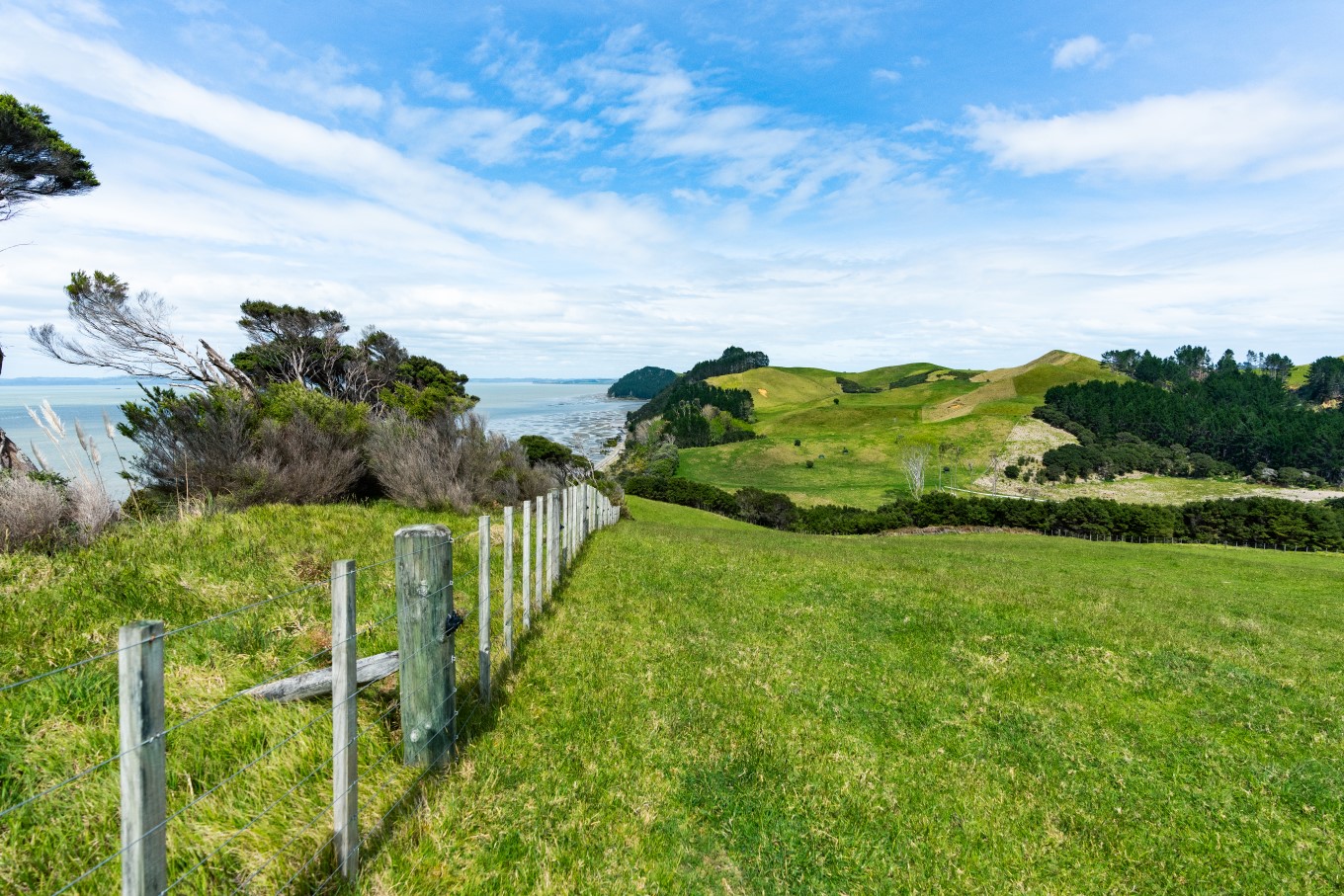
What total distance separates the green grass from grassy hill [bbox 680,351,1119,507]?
80.0 meters

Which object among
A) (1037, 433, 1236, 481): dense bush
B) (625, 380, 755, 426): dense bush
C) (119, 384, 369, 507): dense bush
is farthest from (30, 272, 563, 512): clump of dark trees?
(625, 380, 755, 426): dense bush

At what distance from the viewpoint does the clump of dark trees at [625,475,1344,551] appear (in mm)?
59875

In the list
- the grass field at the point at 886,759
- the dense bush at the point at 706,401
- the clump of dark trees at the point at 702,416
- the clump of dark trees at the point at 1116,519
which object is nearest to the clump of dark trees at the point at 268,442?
the grass field at the point at 886,759

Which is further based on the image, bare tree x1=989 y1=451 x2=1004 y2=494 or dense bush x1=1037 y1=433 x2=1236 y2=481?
dense bush x1=1037 y1=433 x2=1236 y2=481

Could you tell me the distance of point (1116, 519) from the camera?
61719mm

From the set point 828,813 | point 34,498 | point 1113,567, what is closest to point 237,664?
point 828,813

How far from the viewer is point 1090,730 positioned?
661 cm

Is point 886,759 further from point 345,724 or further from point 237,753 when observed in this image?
point 237,753

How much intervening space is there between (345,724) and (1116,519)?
76678 millimetres

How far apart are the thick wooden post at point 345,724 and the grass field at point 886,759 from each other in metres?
0.27

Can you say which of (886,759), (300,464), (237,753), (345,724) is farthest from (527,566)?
(300,464)

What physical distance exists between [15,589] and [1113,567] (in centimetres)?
A: 3269

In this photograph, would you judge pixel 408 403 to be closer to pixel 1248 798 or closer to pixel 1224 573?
pixel 1248 798

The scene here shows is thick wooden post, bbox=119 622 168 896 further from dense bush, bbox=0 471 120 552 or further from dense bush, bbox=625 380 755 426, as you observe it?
dense bush, bbox=625 380 755 426
